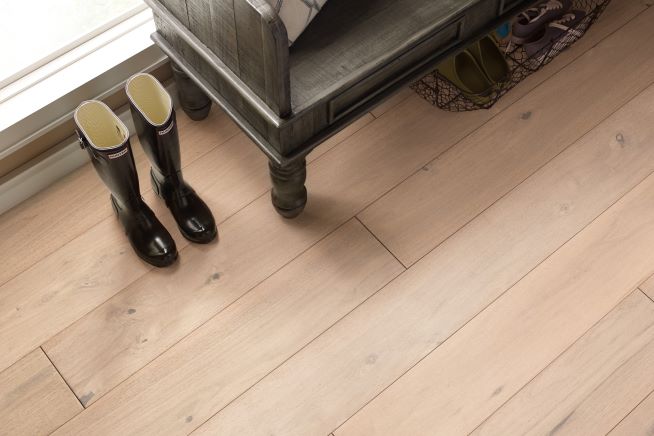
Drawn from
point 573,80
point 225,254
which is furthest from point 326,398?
point 573,80

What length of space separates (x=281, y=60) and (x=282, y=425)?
71cm

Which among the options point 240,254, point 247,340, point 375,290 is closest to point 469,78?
point 375,290

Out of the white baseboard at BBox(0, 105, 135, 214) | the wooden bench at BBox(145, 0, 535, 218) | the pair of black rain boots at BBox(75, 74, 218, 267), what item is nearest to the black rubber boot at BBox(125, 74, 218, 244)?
the pair of black rain boots at BBox(75, 74, 218, 267)

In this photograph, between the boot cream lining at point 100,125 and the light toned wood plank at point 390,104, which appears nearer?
the boot cream lining at point 100,125

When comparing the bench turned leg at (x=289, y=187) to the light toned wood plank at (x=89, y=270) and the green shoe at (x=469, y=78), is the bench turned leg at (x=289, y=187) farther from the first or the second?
the green shoe at (x=469, y=78)

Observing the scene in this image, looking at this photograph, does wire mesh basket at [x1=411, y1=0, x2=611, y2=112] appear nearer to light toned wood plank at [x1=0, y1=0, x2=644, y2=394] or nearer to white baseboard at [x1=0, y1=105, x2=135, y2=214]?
light toned wood plank at [x1=0, y1=0, x2=644, y2=394]

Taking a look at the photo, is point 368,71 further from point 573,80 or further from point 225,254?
point 573,80

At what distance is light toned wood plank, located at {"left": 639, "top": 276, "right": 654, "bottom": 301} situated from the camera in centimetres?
177

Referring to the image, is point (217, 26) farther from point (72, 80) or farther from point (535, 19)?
point (535, 19)

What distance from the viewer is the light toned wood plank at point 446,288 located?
64.6 inches

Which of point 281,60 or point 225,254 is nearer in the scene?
point 281,60

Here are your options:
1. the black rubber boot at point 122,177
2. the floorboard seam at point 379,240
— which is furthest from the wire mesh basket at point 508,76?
the black rubber boot at point 122,177

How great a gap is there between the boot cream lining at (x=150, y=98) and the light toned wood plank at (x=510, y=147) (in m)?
0.50

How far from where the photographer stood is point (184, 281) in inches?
69.9
